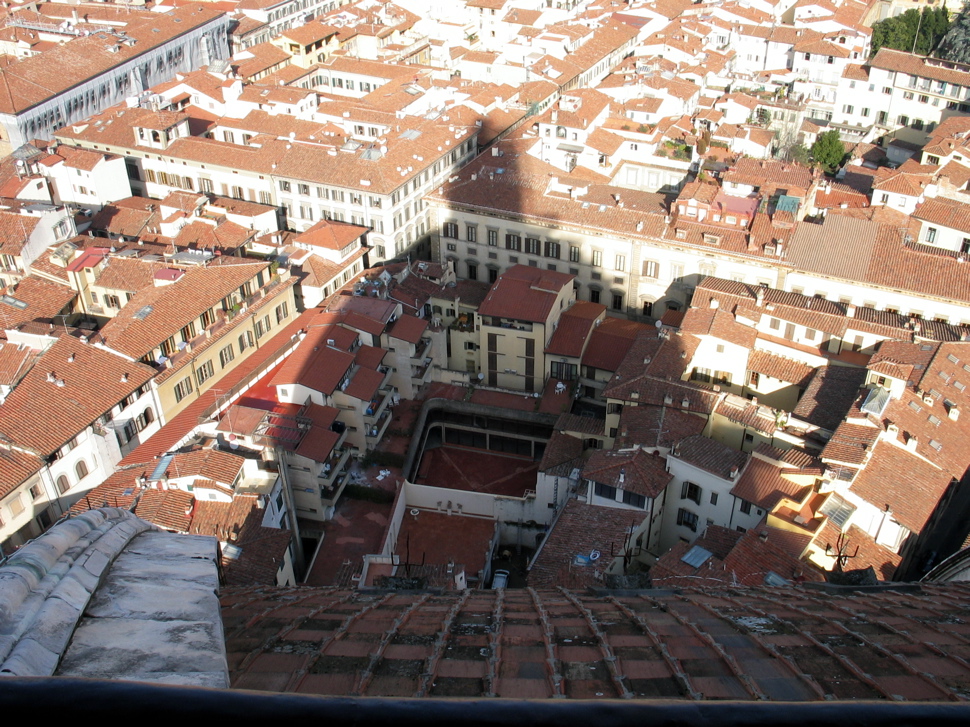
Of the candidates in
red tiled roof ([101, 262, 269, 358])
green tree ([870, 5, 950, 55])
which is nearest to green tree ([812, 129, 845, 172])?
green tree ([870, 5, 950, 55])

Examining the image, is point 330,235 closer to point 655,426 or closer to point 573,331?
point 573,331

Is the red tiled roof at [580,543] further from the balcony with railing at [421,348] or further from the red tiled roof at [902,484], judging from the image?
the balcony with railing at [421,348]

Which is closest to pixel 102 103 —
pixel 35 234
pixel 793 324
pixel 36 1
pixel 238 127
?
pixel 238 127

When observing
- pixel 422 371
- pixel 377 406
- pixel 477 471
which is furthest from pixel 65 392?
pixel 477 471

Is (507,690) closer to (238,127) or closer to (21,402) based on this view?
(21,402)

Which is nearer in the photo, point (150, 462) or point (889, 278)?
point (150, 462)
